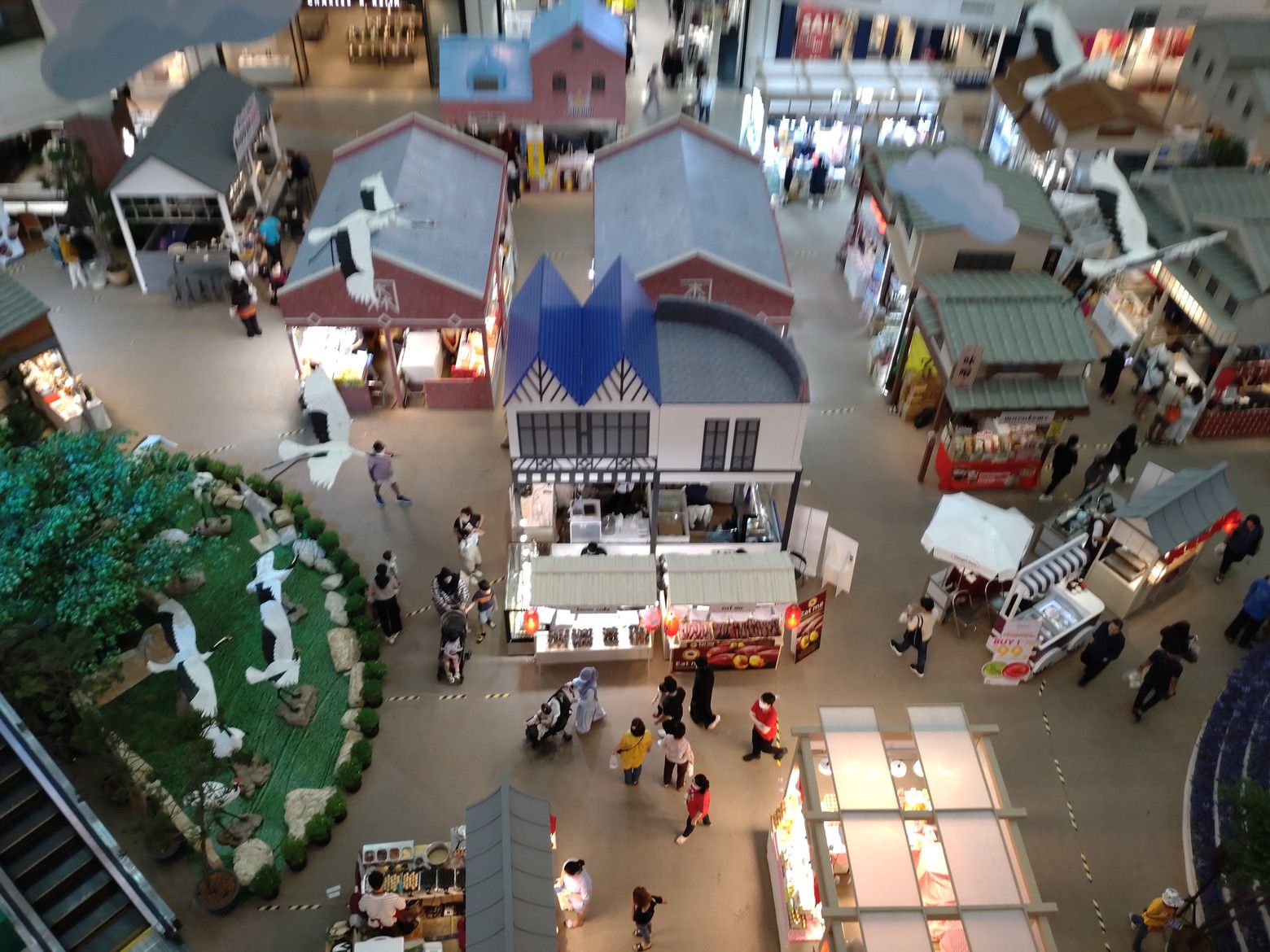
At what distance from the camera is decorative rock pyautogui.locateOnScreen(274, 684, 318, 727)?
14.1 metres

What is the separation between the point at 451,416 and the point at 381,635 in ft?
18.4

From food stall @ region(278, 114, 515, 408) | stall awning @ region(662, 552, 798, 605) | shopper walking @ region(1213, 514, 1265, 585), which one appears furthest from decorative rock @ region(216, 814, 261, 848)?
shopper walking @ region(1213, 514, 1265, 585)

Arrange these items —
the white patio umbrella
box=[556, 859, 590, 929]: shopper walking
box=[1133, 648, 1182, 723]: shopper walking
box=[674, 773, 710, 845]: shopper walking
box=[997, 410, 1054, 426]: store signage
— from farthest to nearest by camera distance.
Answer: box=[997, 410, 1054, 426]: store signage < the white patio umbrella < box=[1133, 648, 1182, 723]: shopper walking < box=[674, 773, 710, 845]: shopper walking < box=[556, 859, 590, 929]: shopper walking

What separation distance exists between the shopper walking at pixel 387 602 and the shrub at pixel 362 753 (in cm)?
200

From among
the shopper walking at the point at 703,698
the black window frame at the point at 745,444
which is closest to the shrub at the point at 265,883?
the shopper walking at the point at 703,698

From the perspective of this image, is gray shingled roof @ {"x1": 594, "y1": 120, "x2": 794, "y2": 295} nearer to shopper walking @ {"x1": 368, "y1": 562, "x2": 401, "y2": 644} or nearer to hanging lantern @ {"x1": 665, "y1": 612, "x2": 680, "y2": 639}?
hanging lantern @ {"x1": 665, "y1": 612, "x2": 680, "y2": 639}

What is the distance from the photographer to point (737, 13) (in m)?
30.2

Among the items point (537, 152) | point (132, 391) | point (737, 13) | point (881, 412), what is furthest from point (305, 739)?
point (737, 13)

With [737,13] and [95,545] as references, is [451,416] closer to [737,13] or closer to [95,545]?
[95,545]

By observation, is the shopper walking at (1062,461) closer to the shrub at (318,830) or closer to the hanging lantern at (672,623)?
the hanging lantern at (672,623)

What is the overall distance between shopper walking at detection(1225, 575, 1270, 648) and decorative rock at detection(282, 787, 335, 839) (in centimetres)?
1401

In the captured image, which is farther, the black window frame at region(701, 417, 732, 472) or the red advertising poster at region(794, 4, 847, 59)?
the red advertising poster at region(794, 4, 847, 59)

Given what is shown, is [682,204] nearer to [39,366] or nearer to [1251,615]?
[1251,615]

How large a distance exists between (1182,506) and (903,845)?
26.3ft
